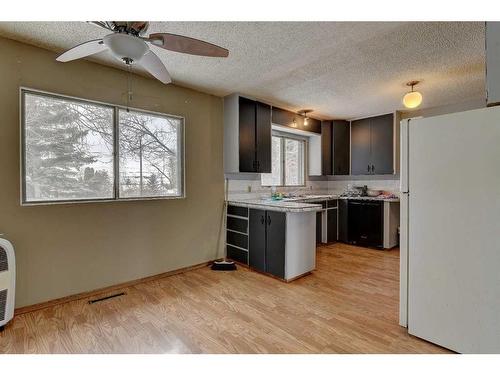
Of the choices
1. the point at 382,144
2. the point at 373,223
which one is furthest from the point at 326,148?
the point at 373,223

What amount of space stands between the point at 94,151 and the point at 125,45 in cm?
151

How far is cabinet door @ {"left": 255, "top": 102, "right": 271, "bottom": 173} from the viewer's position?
382 centimetres

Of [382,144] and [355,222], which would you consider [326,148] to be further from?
[355,222]

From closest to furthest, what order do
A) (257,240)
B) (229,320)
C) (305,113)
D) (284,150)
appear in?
(229,320), (257,240), (305,113), (284,150)

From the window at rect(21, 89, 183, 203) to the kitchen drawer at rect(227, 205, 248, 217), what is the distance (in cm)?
79

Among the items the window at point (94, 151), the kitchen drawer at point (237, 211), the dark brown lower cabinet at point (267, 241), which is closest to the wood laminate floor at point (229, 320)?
the dark brown lower cabinet at point (267, 241)

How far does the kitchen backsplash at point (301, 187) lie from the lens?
3982 millimetres

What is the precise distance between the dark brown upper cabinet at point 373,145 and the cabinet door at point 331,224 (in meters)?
0.98

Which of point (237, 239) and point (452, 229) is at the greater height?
point (452, 229)

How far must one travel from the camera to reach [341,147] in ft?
16.9

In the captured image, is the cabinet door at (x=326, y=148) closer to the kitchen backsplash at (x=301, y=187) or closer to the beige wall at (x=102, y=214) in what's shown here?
the kitchen backsplash at (x=301, y=187)

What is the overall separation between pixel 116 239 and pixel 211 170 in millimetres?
1488

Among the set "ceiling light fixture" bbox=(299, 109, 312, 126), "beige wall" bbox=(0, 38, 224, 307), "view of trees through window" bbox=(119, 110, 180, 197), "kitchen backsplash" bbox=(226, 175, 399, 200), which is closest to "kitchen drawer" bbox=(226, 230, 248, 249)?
"beige wall" bbox=(0, 38, 224, 307)

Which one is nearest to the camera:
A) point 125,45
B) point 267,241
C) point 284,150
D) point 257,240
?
point 125,45
